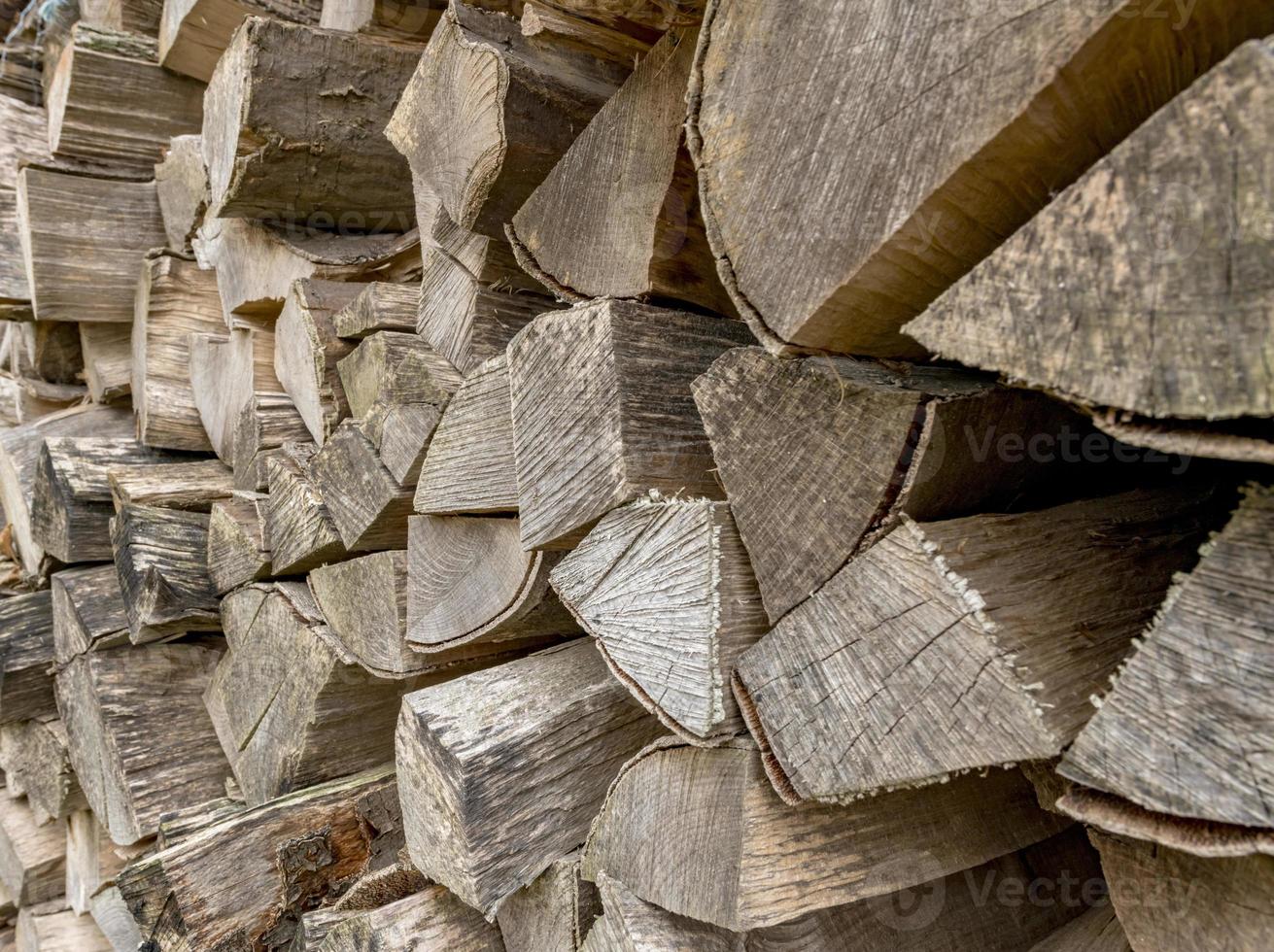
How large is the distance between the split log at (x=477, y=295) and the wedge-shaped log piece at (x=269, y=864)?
0.93 metres

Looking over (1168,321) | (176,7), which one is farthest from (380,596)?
(176,7)

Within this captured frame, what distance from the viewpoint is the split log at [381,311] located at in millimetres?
1888

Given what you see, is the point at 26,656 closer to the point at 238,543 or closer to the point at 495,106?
the point at 238,543

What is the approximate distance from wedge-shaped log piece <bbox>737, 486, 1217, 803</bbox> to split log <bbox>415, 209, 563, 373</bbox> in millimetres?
851

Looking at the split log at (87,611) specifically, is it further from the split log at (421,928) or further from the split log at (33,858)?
the split log at (421,928)

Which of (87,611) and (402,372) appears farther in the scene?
(87,611)

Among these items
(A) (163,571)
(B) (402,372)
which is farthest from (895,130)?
(A) (163,571)

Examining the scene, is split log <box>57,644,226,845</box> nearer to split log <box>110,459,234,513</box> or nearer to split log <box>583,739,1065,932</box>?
split log <box>110,459,234,513</box>

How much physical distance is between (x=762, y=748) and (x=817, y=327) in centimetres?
49

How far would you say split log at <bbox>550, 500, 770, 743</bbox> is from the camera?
1.13 m

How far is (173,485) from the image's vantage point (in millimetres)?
2531

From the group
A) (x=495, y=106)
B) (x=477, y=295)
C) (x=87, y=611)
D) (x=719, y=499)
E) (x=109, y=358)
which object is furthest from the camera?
(x=109, y=358)

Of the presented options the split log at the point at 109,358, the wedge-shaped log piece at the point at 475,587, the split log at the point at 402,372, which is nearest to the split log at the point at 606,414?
the wedge-shaped log piece at the point at 475,587

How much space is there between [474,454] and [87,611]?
1608 millimetres
